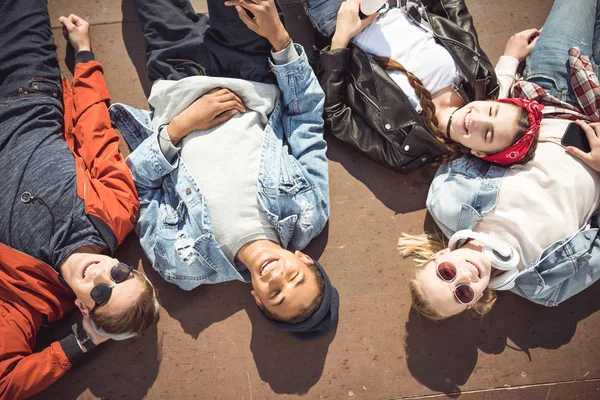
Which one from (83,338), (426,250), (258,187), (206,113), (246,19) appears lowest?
(83,338)

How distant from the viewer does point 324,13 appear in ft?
8.46

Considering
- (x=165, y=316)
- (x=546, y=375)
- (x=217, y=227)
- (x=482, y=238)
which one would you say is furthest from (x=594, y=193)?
(x=165, y=316)

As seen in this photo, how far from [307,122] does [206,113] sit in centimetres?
58

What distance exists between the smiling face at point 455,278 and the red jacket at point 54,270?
1631 mm

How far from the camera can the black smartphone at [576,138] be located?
2.41 m

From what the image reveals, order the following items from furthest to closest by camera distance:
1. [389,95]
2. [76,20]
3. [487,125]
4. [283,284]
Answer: [76,20] → [389,95] → [487,125] → [283,284]

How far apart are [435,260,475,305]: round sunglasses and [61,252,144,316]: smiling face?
1.55 meters

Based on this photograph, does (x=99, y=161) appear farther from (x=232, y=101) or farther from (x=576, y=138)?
(x=576, y=138)

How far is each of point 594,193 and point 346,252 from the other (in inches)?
56.3

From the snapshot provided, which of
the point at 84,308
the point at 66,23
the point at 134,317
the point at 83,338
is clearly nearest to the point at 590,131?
the point at 134,317

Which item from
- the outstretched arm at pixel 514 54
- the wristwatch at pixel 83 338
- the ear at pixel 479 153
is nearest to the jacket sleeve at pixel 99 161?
the wristwatch at pixel 83 338

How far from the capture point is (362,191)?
2.72 meters

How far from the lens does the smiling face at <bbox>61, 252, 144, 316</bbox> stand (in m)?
2.12

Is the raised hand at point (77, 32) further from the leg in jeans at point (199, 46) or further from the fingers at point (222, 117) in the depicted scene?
the fingers at point (222, 117)
